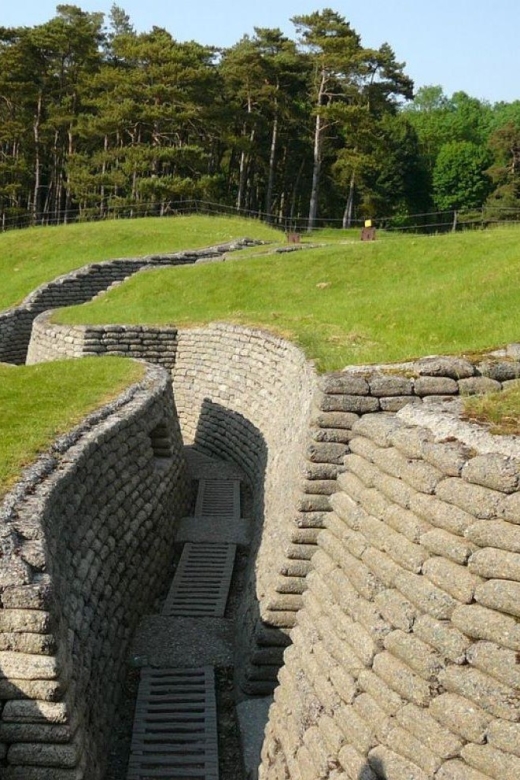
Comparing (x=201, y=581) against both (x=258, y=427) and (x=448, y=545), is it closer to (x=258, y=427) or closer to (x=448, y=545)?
(x=258, y=427)

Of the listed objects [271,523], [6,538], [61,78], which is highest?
[61,78]

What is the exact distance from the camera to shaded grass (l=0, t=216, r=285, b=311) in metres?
31.3

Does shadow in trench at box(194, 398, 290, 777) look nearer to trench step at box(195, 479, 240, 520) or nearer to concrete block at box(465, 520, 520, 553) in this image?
trench step at box(195, 479, 240, 520)

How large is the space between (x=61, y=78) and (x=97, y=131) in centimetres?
627

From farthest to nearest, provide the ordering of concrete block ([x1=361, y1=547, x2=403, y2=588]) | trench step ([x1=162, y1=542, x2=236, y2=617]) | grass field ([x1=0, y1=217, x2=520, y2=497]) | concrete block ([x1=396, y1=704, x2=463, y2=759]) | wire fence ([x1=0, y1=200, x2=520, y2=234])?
wire fence ([x1=0, y1=200, x2=520, y2=234]) < grass field ([x1=0, y1=217, x2=520, y2=497]) < trench step ([x1=162, y1=542, x2=236, y2=617]) < concrete block ([x1=361, y1=547, x2=403, y2=588]) < concrete block ([x1=396, y1=704, x2=463, y2=759])

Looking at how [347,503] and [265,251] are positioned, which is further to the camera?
[265,251]

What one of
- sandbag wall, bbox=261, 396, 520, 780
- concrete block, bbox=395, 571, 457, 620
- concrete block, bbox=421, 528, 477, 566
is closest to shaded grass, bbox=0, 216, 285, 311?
sandbag wall, bbox=261, 396, 520, 780

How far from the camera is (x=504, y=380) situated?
338 inches

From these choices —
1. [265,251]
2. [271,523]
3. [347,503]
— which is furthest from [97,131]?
[347,503]

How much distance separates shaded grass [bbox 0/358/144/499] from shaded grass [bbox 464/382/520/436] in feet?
14.2

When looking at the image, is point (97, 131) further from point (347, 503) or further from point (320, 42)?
point (347, 503)

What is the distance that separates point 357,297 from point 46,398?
938 cm

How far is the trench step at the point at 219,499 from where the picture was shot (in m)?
14.3

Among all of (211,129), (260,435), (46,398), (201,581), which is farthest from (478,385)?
(211,129)
